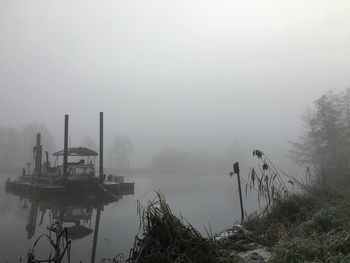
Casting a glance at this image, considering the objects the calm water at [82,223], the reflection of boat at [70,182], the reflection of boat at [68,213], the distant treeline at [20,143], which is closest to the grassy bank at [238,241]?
the calm water at [82,223]

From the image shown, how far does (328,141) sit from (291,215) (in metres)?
30.8

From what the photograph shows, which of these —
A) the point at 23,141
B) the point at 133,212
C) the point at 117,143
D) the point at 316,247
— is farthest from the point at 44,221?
the point at 117,143

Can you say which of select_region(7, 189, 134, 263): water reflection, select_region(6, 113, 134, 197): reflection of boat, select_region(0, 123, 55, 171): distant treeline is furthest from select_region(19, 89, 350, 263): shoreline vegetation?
select_region(0, 123, 55, 171): distant treeline

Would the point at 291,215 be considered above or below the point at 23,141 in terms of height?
below

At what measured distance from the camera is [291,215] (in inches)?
346

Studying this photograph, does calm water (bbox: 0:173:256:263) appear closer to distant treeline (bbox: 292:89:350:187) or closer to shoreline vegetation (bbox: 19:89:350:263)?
shoreline vegetation (bbox: 19:89:350:263)

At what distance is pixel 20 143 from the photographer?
3492 inches

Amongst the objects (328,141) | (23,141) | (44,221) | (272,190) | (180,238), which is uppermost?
(23,141)

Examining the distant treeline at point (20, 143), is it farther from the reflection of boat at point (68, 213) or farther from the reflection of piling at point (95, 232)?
the reflection of piling at point (95, 232)

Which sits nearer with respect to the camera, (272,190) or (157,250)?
(157,250)

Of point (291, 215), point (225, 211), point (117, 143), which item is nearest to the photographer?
point (291, 215)

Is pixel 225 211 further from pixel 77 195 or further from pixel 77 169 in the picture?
pixel 77 169

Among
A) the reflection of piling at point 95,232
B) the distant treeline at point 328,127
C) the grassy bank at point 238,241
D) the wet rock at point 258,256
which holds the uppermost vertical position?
the distant treeline at point 328,127

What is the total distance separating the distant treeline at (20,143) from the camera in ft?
277
